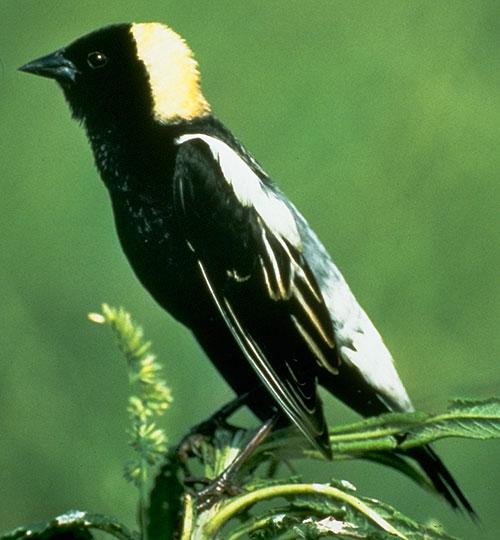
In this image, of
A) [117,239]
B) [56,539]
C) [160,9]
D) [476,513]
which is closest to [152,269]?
[117,239]

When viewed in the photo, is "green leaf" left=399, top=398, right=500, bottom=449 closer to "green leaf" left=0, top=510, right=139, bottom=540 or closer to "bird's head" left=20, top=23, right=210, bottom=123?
"green leaf" left=0, top=510, right=139, bottom=540

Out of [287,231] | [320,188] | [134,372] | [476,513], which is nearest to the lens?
[134,372]

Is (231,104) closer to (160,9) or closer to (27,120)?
(160,9)

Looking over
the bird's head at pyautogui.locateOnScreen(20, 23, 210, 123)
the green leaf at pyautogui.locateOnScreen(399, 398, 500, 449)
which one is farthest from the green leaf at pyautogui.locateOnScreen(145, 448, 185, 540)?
the bird's head at pyautogui.locateOnScreen(20, 23, 210, 123)

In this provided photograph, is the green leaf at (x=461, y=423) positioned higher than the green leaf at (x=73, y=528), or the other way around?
the green leaf at (x=73, y=528)

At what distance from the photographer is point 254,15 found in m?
1.39

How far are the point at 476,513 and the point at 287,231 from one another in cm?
37

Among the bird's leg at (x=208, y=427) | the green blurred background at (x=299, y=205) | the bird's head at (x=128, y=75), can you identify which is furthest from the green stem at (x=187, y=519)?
the bird's head at (x=128, y=75)

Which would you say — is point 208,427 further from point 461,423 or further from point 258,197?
point 461,423

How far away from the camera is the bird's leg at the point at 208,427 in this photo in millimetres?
1070

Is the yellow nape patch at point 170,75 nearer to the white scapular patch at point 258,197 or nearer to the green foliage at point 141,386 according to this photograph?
the white scapular patch at point 258,197

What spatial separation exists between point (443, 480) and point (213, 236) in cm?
37

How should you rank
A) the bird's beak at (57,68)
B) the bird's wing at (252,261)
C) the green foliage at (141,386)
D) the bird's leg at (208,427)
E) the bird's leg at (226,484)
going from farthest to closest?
1. the bird's beak at (57,68)
2. the bird's wing at (252,261)
3. the bird's leg at (208,427)
4. the bird's leg at (226,484)
5. the green foliage at (141,386)

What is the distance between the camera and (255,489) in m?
0.63
